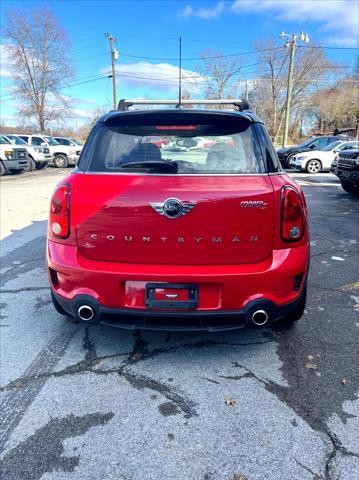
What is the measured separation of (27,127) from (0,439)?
4397cm

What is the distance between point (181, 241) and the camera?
226cm

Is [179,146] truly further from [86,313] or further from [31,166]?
[31,166]

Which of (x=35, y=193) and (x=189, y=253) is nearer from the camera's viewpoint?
(x=189, y=253)

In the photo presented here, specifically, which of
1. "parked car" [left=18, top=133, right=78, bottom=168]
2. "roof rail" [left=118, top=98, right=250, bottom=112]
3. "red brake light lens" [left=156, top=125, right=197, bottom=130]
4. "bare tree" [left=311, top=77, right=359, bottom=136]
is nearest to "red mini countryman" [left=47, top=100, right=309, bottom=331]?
A: "red brake light lens" [left=156, top=125, right=197, bottom=130]

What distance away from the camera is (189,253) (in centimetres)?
228

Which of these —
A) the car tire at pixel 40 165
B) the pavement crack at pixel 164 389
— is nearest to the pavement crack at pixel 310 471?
the pavement crack at pixel 164 389

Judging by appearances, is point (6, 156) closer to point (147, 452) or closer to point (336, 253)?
point (336, 253)

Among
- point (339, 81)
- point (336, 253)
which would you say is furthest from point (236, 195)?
point (339, 81)

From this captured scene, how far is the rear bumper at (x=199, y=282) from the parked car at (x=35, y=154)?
18350 millimetres

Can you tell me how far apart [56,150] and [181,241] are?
21448mm

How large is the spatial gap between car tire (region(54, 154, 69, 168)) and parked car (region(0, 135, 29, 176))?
4.08 m

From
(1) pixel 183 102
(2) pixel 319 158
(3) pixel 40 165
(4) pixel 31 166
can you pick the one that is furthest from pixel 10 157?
(1) pixel 183 102

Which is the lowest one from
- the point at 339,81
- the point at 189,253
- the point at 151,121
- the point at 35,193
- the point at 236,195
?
the point at 35,193

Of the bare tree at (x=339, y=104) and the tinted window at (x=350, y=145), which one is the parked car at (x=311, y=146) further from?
the bare tree at (x=339, y=104)
